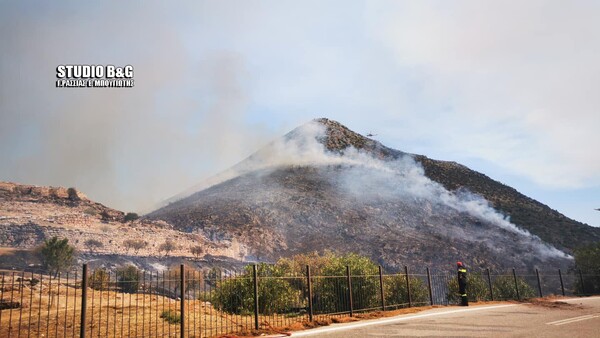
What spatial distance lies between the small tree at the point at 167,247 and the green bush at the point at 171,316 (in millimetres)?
55353

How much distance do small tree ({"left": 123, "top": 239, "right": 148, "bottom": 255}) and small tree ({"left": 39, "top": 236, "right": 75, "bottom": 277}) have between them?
934cm

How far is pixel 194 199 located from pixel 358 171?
157ft

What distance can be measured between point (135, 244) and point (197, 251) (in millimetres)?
9885

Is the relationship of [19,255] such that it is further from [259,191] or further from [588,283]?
[588,283]

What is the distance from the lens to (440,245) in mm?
76688

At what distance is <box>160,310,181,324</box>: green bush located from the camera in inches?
519

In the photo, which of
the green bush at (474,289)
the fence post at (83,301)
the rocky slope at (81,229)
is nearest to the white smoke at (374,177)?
the rocky slope at (81,229)

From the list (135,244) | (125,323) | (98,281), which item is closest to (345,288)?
(125,323)

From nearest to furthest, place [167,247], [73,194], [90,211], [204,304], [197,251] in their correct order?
[204,304] → [167,247] → [197,251] → [90,211] → [73,194]

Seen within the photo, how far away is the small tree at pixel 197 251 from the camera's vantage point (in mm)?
67938

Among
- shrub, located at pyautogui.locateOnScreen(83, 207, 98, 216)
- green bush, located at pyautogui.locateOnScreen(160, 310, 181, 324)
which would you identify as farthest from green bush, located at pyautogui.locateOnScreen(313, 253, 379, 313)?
shrub, located at pyautogui.locateOnScreen(83, 207, 98, 216)

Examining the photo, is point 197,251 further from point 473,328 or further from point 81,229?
point 473,328

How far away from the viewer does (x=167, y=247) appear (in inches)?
2665

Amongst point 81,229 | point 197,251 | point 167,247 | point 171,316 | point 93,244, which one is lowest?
point 171,316
